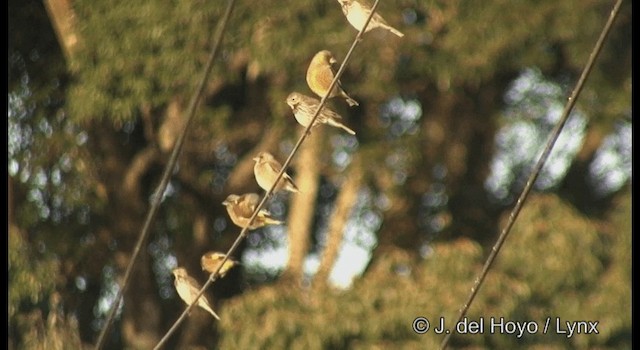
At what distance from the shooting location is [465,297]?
11.5 metres

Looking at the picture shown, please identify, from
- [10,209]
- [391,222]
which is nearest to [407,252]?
[391,222]

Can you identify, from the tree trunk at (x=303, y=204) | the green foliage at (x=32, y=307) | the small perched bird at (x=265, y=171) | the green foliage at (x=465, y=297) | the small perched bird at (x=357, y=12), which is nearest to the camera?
the small perched bird at (x=357, y=12)

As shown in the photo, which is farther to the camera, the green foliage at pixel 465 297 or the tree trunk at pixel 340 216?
the tree trunk at pixel 340 216

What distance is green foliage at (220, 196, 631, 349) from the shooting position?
11383 mm

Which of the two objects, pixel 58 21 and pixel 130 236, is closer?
pixel 58 21

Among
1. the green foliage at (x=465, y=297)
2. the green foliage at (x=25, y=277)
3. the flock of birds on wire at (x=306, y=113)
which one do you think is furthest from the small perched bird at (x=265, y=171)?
the green foliage at (x=25, y=277)

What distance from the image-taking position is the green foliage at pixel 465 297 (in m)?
11.4

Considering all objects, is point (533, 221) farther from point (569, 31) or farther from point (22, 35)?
point (22, 35)

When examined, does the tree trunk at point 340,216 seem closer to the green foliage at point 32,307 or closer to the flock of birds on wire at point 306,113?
the green foliage at point 32,307

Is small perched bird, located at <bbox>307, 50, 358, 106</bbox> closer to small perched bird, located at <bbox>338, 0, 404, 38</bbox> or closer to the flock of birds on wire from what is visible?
the flock of birds on wire

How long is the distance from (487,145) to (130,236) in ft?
9.96

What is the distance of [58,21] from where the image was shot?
1273 centimetres

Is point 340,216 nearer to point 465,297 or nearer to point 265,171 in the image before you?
point 465,297

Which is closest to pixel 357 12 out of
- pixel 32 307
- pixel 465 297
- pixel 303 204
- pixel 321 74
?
pixel 321 74
